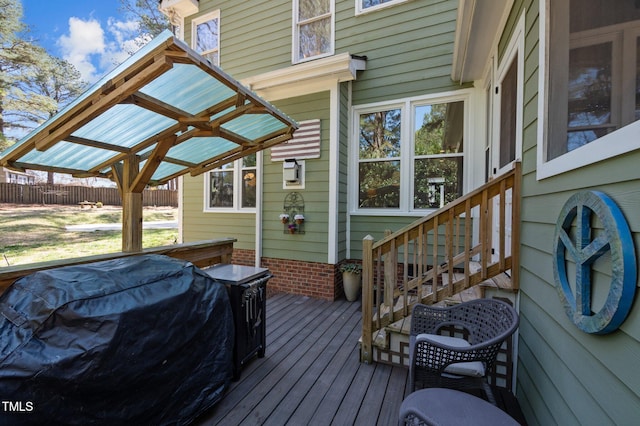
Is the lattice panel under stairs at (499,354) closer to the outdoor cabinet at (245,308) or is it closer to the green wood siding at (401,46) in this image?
the outdoor cabinet at (245,308)

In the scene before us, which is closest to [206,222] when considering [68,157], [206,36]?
[68,157]

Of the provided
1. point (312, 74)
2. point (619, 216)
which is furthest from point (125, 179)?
point (619, 216)

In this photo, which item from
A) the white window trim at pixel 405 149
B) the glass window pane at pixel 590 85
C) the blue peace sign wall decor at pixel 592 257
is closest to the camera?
the blue peace sign wall decor at pixel 592 257

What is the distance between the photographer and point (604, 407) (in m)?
1.08

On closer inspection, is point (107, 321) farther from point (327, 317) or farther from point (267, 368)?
point (327, 317)

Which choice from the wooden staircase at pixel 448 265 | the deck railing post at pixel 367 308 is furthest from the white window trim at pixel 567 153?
the deck railing post at pixel 367 308

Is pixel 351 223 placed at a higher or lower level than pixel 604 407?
higher

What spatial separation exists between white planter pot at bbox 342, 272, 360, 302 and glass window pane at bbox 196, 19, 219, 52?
5537 millimetres

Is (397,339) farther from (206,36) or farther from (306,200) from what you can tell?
(206,36)

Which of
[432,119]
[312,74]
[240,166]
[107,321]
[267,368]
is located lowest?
[267,368]

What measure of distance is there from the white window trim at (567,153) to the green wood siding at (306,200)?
10.1 ft

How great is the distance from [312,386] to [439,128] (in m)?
3.88

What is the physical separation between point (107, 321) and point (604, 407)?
2.31 meters

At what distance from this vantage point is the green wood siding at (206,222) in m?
5.37
